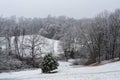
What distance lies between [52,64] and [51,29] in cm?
7507

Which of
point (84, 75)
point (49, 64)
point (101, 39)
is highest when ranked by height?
point (101, 39)

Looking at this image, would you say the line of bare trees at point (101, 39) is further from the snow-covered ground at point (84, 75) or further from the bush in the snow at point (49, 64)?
the snow-covered ground at point (84, 75)

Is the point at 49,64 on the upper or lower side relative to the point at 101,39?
lower

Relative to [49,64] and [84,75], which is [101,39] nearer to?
[49,64]

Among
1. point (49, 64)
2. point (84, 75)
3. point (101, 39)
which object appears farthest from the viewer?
point (101, 39)

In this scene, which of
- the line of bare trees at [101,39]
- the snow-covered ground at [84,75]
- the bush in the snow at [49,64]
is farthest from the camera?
the line of bare trees at [101,39]

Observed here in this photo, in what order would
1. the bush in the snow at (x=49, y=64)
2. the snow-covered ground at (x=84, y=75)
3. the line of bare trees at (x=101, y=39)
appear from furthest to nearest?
1. the line of bare trees at (x=101, y=39)
2. the bush in the snow at (x=49, y=64)
3. the snow-covered ground at (x=84, y=75)

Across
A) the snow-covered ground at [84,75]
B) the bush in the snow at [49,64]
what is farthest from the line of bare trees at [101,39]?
the snow-covered ground at [84,75]

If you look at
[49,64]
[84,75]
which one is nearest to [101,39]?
[49,64]

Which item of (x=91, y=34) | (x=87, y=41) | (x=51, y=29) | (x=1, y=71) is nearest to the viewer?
(x=1, y=71)

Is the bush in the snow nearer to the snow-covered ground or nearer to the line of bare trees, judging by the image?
the snow-covered ground

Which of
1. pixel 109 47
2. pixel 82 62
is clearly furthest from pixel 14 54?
pixel 109 47

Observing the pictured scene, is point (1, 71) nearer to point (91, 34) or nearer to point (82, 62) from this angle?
point (82, 62)

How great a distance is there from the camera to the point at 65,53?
2484 inches
